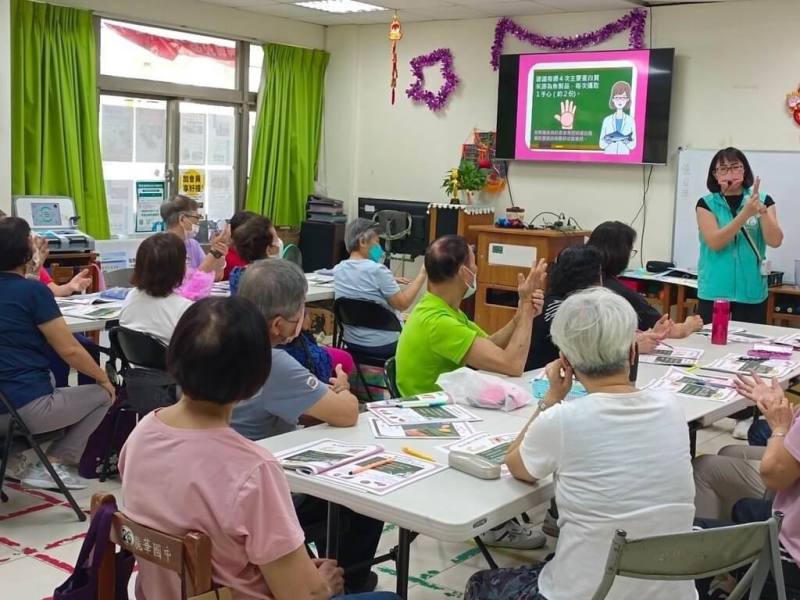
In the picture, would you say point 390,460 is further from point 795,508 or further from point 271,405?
point 795,508

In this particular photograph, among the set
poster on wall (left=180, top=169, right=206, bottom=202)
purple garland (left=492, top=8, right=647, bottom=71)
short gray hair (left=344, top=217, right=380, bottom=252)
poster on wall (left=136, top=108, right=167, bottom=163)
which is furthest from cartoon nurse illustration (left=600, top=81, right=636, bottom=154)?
poster on wall (left=136, top=108, right=167, bottom=163)

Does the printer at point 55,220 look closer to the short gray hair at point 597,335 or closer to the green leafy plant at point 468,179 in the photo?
the green leafy plant at point 468,179

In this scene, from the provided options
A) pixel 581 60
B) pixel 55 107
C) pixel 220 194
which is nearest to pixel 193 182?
pixel 220 194

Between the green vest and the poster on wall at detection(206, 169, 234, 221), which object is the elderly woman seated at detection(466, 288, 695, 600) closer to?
the green vest

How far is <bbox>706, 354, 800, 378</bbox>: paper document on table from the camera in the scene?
12.0 feet

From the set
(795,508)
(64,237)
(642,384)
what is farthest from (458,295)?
(64,237)

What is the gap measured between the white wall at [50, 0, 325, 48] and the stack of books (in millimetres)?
1468

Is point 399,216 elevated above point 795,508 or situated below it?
above

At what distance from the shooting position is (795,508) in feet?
7.73

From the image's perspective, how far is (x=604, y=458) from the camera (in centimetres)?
203

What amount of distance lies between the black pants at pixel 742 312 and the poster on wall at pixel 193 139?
4899 millimetres

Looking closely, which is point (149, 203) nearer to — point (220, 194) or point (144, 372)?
point (220, 194)

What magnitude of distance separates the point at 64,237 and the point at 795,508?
210 inches

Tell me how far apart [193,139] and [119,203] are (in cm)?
95
